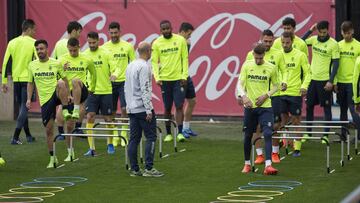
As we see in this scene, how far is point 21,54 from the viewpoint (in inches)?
786

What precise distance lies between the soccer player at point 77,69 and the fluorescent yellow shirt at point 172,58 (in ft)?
7.31

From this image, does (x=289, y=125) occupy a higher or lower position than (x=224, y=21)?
lower

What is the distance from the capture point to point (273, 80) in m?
15.4

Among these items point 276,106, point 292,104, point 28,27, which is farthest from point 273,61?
point 28,27

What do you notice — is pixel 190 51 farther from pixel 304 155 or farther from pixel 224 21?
pixel 304 155

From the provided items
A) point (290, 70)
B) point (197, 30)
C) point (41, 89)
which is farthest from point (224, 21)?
point (41, 89)

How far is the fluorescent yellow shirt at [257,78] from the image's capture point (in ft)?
50.3

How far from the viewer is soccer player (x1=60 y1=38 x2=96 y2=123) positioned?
17.5 m

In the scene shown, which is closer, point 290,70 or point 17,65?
point 290,70

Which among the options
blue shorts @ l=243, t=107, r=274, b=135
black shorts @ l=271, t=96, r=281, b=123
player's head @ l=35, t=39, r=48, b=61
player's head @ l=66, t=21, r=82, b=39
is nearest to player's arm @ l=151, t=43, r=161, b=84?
player's head @ l=66, t=21, r=82, b=39

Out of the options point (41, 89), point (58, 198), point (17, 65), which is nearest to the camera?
point (58, 198)

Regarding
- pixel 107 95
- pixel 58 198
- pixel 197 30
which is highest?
pixel 197 30

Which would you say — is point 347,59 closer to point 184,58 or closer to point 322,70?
point 322,70

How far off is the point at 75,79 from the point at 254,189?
16.9 ft
